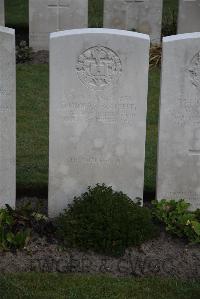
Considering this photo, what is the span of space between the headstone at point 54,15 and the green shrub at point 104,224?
8.84 m

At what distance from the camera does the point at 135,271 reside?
19.6 feet

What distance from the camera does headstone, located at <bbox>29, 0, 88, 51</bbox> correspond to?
47.2 ft

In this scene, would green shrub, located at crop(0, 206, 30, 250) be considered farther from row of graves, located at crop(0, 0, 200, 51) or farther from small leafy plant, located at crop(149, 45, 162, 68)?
row of graves, located at crop(0, 0, 200, 51)

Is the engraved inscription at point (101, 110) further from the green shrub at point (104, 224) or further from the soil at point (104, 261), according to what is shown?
the soil at point (104, 261)

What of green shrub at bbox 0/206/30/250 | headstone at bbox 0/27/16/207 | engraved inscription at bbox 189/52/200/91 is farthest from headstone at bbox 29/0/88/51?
green shrub at bbox 0/206/30/250

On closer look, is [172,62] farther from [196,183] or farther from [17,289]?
[17,289]

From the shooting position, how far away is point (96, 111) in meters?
→ 6.43

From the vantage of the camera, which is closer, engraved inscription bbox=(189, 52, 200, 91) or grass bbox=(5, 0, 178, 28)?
engraved inscription bbox=(189, 52, 200, 91)

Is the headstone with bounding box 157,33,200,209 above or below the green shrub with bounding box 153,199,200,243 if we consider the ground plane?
above

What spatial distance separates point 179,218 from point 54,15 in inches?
357

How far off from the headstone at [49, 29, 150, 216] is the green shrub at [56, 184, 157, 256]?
41 centimetres

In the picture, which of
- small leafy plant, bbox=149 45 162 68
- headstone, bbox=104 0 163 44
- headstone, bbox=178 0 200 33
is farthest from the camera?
headstone, bbox=104 0 163 44

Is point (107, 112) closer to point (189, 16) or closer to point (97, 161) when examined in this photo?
point (97, 161)

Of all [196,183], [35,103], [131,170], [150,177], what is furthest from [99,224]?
[35,103]
